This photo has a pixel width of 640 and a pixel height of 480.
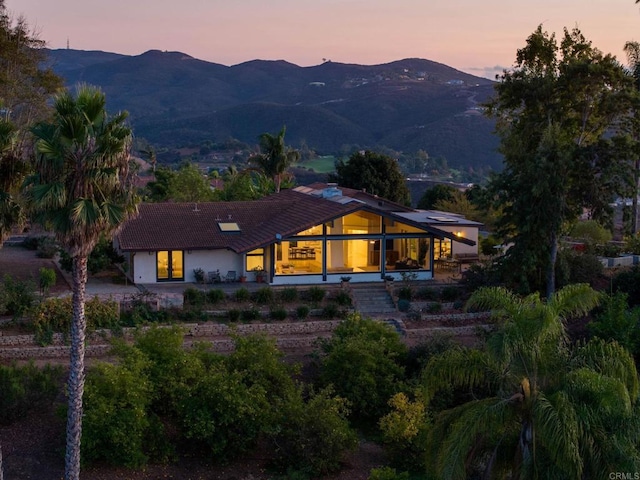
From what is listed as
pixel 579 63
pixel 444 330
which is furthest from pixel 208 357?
pixel 579 63

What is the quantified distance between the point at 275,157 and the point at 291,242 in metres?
19.4

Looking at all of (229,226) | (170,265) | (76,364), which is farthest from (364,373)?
(229,226)

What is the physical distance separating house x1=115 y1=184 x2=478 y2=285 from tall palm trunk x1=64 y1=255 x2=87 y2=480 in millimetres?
16798

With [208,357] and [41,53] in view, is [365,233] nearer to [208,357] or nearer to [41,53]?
[208,357]

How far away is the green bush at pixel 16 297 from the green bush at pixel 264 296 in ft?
27.7

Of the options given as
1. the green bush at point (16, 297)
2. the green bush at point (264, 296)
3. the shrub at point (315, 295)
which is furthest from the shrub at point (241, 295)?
the green bush at point (16, 297)

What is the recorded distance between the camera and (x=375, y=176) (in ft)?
182

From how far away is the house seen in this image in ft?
111

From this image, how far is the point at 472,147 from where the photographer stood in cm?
13450

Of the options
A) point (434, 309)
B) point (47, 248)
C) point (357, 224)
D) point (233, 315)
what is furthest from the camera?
point (47, 248)

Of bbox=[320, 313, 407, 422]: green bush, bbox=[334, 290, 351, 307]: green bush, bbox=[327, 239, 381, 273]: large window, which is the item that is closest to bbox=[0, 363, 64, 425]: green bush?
bbox=[320, 313, 407, 422]: green bush

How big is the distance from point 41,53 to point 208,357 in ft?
91.2

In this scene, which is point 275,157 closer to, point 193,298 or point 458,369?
point 193,298

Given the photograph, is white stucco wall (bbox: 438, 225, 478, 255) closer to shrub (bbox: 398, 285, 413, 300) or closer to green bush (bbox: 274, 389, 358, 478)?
shrub (bbox: 398, 285, 413, 300)
